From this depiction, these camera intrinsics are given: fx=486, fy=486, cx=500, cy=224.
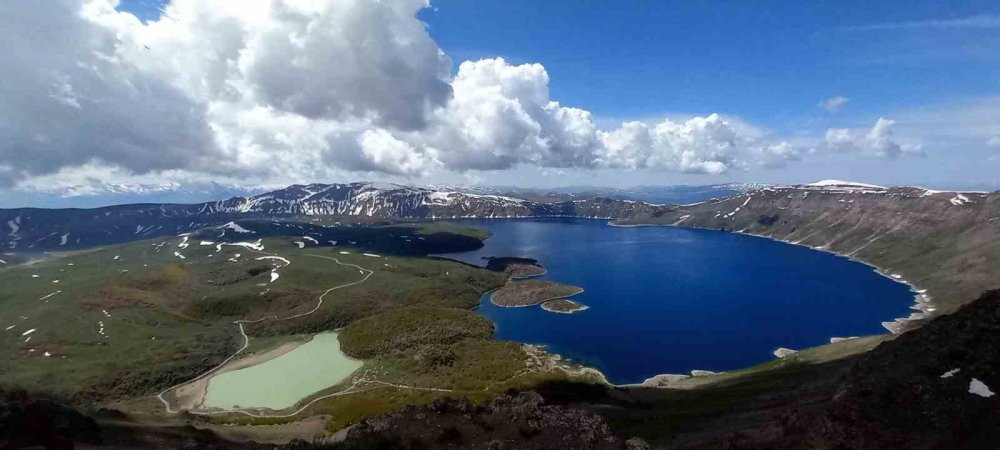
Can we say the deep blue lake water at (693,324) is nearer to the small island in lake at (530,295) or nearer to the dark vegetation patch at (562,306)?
the dark vegetation patch at (562,306)

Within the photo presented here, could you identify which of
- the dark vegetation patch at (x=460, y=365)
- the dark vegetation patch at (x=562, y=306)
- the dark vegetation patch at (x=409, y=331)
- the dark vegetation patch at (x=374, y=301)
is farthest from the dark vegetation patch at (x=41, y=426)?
the dark vegetation patch at (x=562, y=306)

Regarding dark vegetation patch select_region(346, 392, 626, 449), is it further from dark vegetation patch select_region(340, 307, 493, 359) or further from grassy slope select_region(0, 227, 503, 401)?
grassy slope select_region(0, 227, 503, 401)

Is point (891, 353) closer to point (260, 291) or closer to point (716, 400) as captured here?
point (716, 400)

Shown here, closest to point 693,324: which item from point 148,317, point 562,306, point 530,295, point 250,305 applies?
point 562,306

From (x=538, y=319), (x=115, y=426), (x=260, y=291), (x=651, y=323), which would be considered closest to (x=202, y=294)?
(x=260, y=291)

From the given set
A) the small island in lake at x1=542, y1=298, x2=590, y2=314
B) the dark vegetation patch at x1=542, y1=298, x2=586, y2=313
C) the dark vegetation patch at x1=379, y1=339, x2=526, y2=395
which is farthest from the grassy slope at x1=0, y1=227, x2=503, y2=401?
the dark vegetation patch at x1=379, y1=339, x2=526, y2=395

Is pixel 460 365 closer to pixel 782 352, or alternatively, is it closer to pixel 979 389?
pixel 782 352
